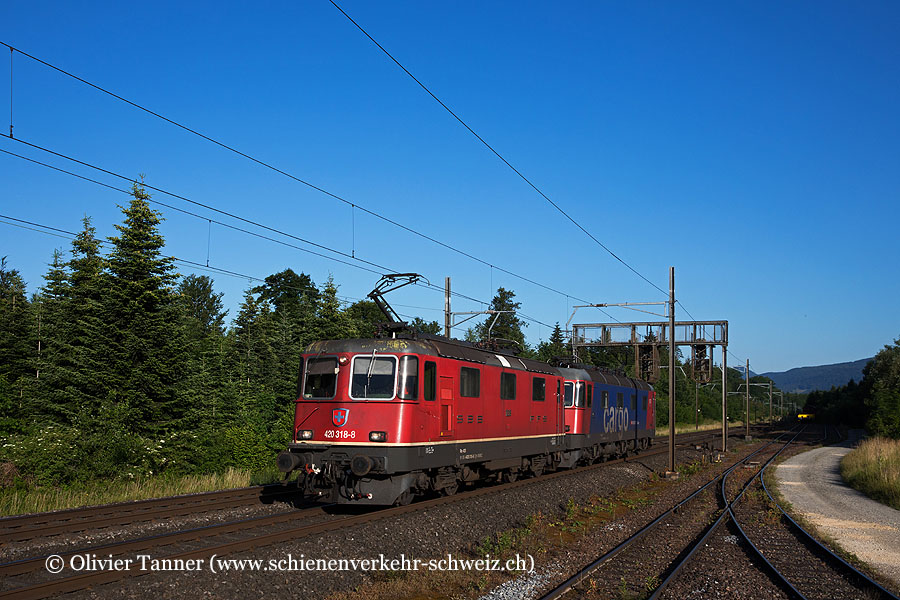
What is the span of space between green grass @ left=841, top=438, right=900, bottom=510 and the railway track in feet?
42.8

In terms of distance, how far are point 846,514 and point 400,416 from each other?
38.5 ft

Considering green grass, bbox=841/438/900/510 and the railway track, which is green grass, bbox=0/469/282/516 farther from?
green grass, bbox=841/438/900/510

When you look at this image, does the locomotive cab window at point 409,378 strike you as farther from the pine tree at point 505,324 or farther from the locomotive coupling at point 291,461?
the pine tree at point 505,324

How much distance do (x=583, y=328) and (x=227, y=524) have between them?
3448 centimetres

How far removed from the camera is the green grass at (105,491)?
49.2 ft

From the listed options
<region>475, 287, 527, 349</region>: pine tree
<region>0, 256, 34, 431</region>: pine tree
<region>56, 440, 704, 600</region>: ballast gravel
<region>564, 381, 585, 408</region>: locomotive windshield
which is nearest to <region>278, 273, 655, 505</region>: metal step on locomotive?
<region>56, 440, 704, 600</region>: ballast gravel

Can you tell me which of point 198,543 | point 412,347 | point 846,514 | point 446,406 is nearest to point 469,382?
point 446,406

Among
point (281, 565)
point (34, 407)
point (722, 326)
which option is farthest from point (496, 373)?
point (722, 326)

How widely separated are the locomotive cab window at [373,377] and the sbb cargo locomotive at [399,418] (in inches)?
0.8

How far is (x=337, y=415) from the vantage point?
14602 mm

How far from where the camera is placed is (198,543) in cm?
1097

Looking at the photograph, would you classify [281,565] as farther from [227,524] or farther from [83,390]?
[83,390]

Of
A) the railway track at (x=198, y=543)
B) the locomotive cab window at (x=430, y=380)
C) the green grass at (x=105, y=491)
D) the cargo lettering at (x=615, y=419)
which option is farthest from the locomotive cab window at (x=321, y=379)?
the cargo lettering at (x=615, y=419)

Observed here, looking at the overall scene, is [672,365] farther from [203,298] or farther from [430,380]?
[203,298]
